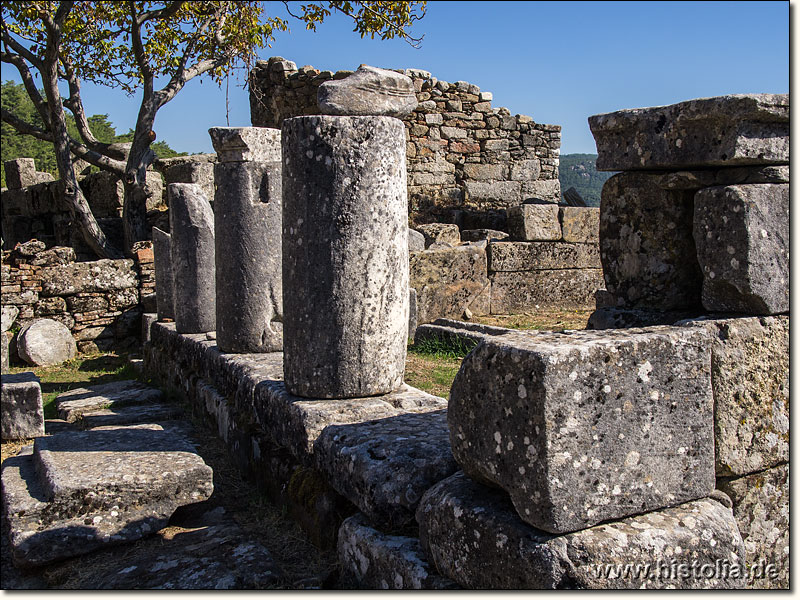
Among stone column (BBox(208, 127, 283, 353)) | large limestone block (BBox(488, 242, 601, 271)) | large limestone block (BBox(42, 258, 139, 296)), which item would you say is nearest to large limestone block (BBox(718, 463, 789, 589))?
stone column (BBox(208, 127, 283, 353))

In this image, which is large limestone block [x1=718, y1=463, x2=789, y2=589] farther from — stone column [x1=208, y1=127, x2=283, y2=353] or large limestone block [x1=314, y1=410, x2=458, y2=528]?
stone column [x1=208, y1=127, x2=283, y2=353]

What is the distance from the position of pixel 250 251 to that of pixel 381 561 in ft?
11.7

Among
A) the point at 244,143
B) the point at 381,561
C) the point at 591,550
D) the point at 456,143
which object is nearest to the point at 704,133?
the point at 591,550

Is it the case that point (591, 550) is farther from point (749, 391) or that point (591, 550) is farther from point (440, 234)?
point (440, 234)

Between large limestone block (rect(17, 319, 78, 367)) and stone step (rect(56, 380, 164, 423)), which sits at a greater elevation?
large limestone block (rect(17, 319, 78, 367))

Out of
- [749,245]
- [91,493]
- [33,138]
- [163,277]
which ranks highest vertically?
[33,138]

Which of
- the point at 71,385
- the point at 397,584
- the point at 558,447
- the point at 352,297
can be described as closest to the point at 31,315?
the point at 71,385

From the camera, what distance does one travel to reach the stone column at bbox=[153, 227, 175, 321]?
32.6 feet

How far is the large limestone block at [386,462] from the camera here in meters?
3.18

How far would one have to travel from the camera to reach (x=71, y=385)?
8.91 metres

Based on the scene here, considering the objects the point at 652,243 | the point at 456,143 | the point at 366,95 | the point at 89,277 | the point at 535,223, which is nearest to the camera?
the point at 652,243

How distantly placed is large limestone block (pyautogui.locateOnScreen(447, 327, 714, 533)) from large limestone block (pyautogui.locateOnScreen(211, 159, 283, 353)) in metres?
3.67

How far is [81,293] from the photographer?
11.4 m

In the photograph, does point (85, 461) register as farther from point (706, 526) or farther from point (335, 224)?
point (706, 526)
